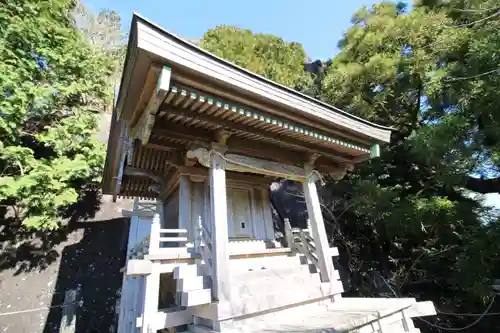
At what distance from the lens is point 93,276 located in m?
10.5

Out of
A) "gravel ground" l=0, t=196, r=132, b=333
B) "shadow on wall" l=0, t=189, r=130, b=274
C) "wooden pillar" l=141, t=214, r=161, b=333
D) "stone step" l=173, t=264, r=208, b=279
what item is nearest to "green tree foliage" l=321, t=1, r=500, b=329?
"stone step" l=173, t=264, r=208, b=279

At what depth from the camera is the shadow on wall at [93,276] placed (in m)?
9.15

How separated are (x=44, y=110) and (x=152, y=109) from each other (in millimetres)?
10444

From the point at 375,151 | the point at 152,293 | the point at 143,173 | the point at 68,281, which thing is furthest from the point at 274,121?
the point at 68,281

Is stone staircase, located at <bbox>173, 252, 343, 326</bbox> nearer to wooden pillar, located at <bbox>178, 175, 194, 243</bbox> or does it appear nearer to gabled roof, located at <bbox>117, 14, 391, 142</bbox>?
wooden pillar, located at <bbox>178, 175, 194, 243</bbox>

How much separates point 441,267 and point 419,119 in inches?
193

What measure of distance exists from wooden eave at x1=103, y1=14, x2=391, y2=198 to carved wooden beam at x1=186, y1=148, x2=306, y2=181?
176 millimetres

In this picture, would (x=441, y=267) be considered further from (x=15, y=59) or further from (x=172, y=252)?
(x=15, y=59)

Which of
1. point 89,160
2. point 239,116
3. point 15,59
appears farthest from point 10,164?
point 239,116

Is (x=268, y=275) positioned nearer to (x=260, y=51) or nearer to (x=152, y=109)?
(x=152, y=109)

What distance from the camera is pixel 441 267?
8117 millimetres

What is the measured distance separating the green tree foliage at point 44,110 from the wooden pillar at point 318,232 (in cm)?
843

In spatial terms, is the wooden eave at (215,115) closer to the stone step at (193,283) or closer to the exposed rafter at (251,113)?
the exposed rafter at (251,113)

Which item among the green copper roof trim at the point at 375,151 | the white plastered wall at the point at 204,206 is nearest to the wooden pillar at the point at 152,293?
the white plastered wall at the point at 204,206
